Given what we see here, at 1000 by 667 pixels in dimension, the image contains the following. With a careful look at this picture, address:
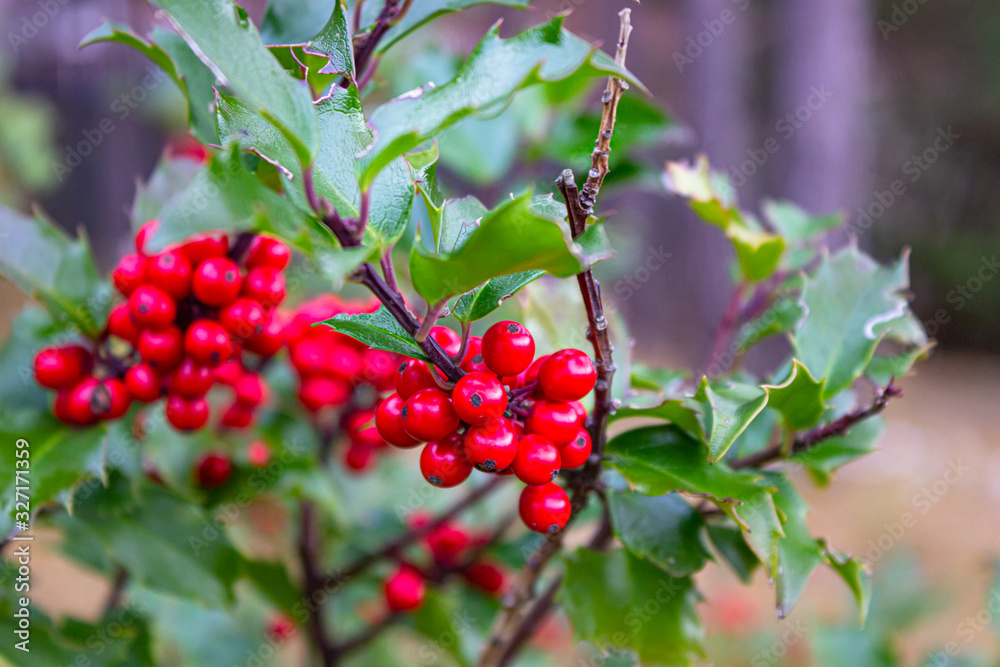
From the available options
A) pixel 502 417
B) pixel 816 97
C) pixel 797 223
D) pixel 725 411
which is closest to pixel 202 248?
pixel 502 417

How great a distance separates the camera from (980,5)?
16.7ft

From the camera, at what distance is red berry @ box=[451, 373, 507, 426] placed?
0.45 meters

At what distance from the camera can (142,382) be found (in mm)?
689

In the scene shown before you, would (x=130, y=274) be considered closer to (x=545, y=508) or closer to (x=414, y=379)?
(x=414, y=379)

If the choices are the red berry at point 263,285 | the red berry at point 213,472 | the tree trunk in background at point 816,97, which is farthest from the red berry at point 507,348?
the tree trunk in background at point 816,97

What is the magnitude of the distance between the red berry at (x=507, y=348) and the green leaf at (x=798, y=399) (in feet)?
0.72

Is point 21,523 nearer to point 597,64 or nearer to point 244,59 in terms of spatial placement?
point 244,59

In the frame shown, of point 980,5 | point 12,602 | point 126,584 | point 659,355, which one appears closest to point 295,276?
point 126,584

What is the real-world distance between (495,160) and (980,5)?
5.56 m

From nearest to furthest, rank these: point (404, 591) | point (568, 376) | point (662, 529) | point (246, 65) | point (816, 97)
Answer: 1. point (246, 65)
2. point (568, 376)
3. point (662, 529)
4. point (404, 591)
5. point (816, 97)

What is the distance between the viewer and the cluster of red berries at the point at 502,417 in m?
0.47

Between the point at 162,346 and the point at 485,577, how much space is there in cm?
56

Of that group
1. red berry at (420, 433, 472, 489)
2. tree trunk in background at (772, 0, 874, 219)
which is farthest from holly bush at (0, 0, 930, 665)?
tree trunk in background at (772, 0, 874, 219)

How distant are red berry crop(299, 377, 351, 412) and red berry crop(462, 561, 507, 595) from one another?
0.34 m
